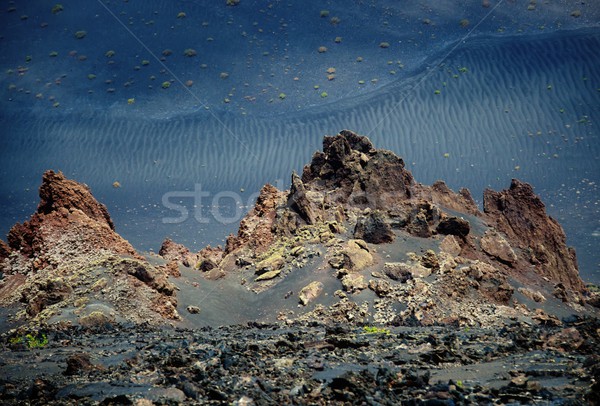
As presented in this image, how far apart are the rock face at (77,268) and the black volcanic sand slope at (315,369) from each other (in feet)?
16.6

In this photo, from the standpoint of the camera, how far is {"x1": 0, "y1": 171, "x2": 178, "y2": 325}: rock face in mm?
19734

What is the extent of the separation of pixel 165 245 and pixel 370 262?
10.4 m

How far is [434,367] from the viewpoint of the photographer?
1063 centimetres

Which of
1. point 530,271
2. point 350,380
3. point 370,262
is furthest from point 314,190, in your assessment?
point 350,380

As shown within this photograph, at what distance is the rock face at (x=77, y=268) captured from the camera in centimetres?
1973

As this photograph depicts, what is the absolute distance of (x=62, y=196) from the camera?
23.8 meters

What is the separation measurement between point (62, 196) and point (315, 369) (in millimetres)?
16122

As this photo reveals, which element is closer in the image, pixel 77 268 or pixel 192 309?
pixel 192 309

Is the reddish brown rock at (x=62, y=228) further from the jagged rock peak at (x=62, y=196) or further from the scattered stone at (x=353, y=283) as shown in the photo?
the scattered stone at (x=353, y=283)

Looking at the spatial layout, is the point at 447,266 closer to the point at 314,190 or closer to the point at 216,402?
the point at 314,190

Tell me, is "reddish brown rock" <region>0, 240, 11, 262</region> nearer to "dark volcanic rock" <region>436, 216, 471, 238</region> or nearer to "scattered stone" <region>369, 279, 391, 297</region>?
"scattered stone" <region>369, 279, 391, 297</region>

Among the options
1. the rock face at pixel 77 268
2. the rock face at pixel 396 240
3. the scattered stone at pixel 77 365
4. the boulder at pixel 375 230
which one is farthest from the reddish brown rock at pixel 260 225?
the scattered stone at pixel 77 365

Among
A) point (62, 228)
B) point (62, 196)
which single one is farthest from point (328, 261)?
point (62, 196)

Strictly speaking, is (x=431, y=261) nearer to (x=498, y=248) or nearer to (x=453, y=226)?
(x=453, y=226)
